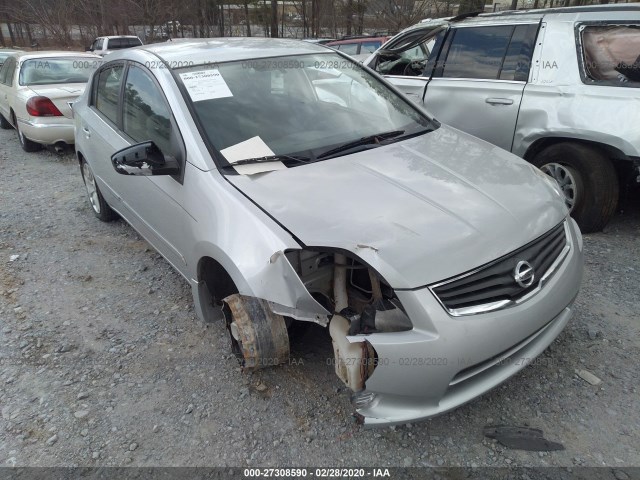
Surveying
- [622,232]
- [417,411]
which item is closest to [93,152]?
[417,411]

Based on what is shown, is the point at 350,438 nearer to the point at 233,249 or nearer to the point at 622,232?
the point at 233,249

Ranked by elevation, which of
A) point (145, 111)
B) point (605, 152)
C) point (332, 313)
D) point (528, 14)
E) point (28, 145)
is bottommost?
point (28, 145)

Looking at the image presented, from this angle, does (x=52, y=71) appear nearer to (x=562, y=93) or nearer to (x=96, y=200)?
(x=96, y=200)

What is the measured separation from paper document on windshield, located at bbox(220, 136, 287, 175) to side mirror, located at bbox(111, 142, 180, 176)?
326 mm

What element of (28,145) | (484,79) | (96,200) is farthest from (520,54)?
(28,145)

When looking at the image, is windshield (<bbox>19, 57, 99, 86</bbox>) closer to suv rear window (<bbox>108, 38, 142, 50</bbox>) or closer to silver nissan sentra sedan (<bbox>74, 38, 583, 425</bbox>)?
silver nissan sentra sedan (<bbox>74, 38, 583, 425</bbox>)

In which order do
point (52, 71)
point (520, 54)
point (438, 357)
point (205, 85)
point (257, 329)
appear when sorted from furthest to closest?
point (52, 71) < point (520, 54) < point (205, 85) < point (257, 329) < point (438, 357)

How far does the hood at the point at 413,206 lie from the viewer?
1.98m

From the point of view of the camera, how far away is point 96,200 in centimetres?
465

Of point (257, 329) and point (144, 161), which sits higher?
point (144, 161)

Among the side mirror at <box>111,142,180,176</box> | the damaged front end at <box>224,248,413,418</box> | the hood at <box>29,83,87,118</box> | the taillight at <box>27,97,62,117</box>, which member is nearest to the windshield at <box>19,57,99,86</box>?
the hood at <box>29,83,87,118</box>

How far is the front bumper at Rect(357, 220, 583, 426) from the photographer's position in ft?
6.15

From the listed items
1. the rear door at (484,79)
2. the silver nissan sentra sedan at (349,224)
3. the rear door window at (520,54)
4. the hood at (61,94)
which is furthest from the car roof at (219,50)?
the hood at (61,94)

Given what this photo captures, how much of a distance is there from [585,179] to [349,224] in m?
2.68
